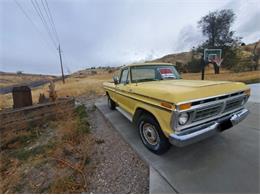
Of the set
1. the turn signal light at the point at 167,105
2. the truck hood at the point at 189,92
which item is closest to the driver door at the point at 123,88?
the truck hood at the point at 189,92

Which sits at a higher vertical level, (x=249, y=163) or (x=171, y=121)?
(x=171, y=121)

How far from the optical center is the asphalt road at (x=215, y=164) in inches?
72.0

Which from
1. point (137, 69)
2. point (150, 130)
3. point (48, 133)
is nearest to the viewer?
point (150, 130)

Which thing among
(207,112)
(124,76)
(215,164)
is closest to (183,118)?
(207,112)

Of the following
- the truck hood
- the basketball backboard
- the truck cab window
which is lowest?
the truck hood

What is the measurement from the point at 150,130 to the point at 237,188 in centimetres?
145

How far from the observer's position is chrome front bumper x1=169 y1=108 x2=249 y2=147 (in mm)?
1882

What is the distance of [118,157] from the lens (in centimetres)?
272

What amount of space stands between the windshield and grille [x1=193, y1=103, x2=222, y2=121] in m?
1.57

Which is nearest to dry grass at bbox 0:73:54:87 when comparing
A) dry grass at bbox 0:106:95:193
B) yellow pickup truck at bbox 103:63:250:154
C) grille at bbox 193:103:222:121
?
dry grass at bbox 0:106:95:193

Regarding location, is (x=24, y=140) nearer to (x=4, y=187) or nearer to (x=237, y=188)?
(x=4, y=187)

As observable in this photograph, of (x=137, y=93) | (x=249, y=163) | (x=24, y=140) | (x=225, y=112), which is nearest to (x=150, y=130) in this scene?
(x=137, y=93)

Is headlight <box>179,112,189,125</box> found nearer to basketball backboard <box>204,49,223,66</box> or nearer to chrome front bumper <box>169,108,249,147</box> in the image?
chrome front bumper <box>169,108,249,147</box>

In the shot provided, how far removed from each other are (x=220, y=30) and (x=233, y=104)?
2356 cm
